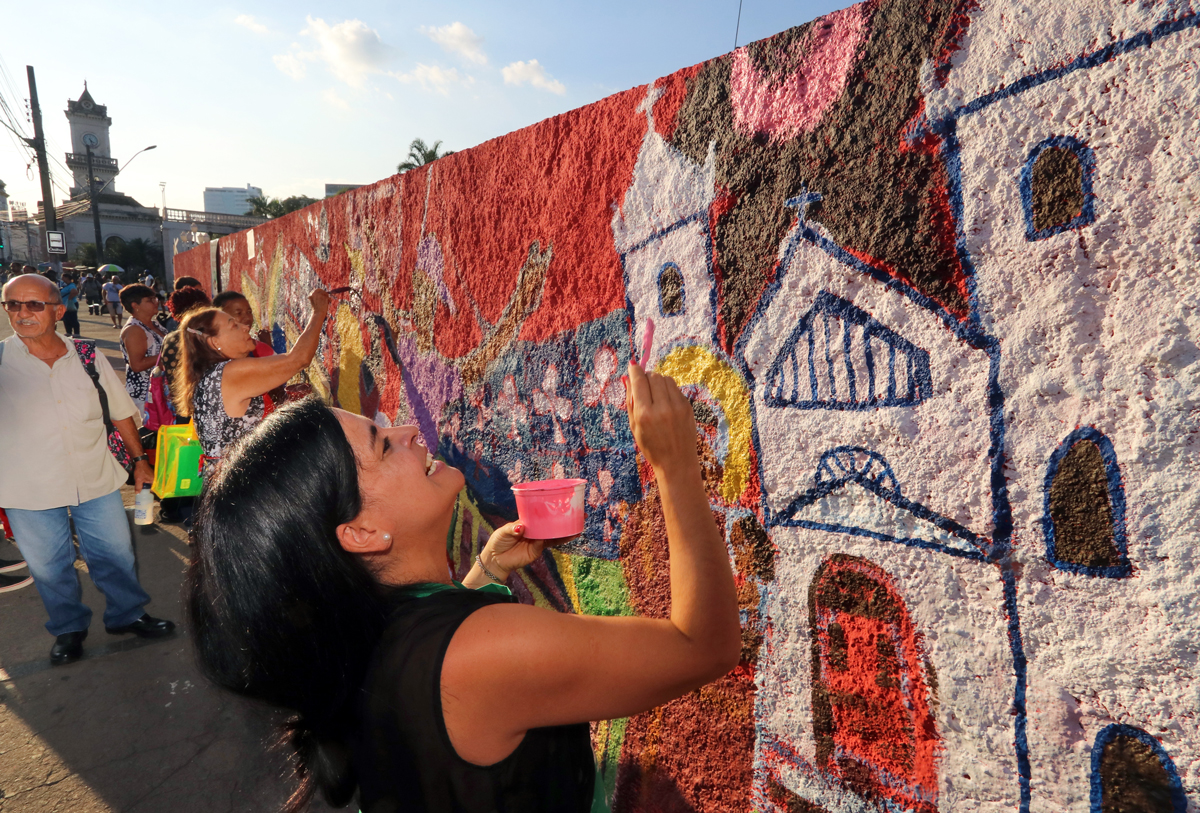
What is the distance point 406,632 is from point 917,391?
104 centimetres

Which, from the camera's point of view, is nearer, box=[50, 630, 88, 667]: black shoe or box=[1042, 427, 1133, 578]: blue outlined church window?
box=[1042, 427, 1133, 578]: blue outlined church window

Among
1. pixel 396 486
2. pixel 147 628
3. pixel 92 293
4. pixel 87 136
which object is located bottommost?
pixel 147 628

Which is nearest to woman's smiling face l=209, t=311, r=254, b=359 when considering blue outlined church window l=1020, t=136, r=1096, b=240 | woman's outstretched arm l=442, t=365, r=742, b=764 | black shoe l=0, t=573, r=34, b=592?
black shoe l=0, t=573, r=34, b=592

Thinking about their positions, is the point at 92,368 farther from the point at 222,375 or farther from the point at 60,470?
the point at 222,375

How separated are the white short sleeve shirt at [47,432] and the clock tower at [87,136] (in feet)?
255

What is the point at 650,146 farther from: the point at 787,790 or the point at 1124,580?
the point at 787,790

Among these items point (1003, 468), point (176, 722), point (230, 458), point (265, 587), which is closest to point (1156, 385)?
point (1003, 468)

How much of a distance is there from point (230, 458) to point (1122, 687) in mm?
1599

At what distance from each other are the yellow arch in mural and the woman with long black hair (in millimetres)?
450

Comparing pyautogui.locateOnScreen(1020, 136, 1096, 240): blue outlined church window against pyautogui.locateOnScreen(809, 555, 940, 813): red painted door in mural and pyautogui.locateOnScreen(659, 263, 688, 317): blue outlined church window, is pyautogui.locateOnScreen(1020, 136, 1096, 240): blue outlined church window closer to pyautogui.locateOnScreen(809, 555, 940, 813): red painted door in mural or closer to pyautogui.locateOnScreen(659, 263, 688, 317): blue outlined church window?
pyautogui.locateOnScreen(809, 555, 940, 813): red painted door in mural

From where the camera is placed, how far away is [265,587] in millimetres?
1157

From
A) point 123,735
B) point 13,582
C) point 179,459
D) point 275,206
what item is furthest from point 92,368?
point 275,206

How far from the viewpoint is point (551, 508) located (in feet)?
5.15

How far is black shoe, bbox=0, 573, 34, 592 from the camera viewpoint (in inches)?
172
